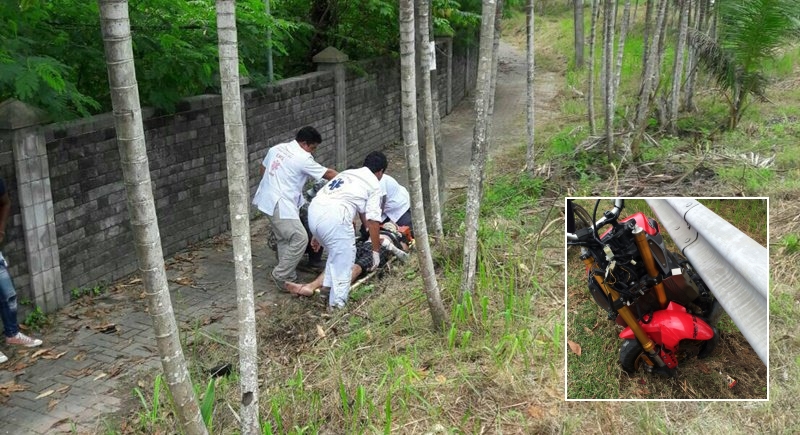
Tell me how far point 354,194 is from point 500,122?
10.8 meters

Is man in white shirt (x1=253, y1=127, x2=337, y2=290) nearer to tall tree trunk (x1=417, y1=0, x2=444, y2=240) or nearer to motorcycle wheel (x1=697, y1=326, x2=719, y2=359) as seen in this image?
tall tree trunk (x1=417, y1=0, x2=444, y2=240)

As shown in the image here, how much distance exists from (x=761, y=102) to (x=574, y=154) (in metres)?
5.50

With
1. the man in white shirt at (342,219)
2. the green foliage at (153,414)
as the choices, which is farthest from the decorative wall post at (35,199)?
the green foliage at (153,414)

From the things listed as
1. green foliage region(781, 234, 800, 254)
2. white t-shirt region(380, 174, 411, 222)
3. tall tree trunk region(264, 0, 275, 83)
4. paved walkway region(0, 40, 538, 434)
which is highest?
tall tree trunk region(264, 0, 275, 83)

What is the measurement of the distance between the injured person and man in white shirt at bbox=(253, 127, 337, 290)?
10.8 inches

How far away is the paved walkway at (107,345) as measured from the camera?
5.62 m

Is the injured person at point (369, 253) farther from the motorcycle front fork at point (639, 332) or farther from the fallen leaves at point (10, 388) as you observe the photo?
the motorcycle front fork at point (639, 332)

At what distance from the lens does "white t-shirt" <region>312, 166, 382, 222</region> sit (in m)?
7.45

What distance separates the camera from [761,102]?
14.8 metres

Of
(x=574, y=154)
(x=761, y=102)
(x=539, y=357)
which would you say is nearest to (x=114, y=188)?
(x=539, y=357)

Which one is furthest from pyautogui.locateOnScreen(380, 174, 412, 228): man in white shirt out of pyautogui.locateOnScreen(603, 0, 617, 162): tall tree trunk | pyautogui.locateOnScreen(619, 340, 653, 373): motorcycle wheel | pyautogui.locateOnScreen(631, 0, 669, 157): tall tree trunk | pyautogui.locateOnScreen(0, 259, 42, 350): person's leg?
pyautogui.locateOnScreen(619, 340, 653, 373): motorcycle wheel

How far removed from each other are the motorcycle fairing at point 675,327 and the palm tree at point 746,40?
8.50 m

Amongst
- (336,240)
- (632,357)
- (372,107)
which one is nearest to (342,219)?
(336,240)

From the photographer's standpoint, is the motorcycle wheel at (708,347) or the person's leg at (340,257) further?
the person's leg at (340,257)
